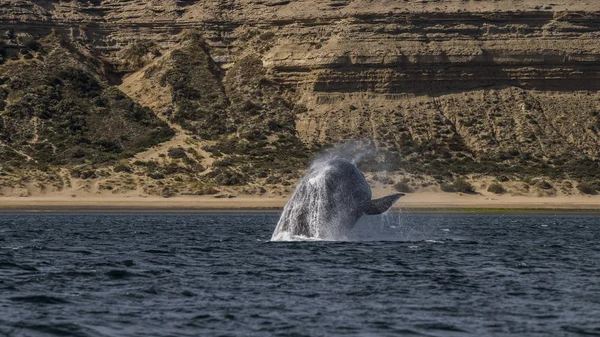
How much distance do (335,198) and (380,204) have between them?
5.26ft

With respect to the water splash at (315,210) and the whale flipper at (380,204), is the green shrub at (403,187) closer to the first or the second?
the water splash at (315,210)

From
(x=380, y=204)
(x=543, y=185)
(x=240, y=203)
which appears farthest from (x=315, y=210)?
(x=543, y=185)

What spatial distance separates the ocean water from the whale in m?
1.03

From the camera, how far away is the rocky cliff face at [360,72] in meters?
102

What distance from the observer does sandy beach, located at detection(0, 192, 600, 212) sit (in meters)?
79.4

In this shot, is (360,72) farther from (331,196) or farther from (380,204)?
(380,204)

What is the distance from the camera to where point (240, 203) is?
83.9 m

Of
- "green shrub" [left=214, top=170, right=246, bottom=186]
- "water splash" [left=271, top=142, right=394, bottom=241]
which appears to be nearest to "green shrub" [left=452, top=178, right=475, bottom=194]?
"green shrub" [left=214, top=170, right=246, bottom=186]

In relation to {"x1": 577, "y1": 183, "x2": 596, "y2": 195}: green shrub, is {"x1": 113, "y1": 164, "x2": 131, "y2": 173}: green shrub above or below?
above

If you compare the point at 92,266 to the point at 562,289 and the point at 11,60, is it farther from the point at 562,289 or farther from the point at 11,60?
the point at 11,60

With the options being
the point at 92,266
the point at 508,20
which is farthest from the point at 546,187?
the point at 92,266

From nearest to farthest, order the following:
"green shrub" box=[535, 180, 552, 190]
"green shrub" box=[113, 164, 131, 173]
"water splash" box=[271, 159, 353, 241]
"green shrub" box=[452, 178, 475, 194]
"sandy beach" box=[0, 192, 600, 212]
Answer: "water splash" box=[271, 159, 353, 241] < "sandy beach" box=[0, 192, 600, 212] < "green shrub" box=[452, 178, 475, 194] < "green shrub" box=[113, 164, 131, 173] < "green shrub" box=[535, 180, 552, 190]

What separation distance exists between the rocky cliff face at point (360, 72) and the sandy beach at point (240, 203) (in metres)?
9.06

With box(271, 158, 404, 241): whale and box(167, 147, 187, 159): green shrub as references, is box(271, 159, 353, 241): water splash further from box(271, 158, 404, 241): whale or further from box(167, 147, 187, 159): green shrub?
box(167, 147, 187, 159): green shrub
